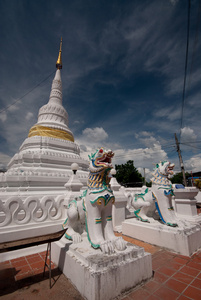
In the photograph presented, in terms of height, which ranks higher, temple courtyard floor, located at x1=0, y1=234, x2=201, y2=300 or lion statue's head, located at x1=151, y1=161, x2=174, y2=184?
lion statue's head, located at x1=151, y1=161, x2=174, y2=184

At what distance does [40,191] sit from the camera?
8.11 m

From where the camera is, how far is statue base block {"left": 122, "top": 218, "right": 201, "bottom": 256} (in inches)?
157

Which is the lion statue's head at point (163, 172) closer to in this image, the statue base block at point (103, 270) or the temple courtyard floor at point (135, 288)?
the temple courtyard floor at point (135, 288)

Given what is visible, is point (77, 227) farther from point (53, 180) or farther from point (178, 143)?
point (178, 143)

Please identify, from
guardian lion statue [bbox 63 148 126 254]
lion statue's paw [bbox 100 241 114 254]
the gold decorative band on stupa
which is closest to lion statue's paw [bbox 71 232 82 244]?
guardian lion statue [bbox 63 148 126 254]

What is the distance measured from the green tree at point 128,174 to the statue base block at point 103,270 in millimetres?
36474

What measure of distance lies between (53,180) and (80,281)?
6549 millimetres

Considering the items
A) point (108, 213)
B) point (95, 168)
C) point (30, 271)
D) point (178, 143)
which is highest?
point (178, 143)

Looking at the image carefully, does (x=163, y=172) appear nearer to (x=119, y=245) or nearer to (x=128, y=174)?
(x=119, y=245)

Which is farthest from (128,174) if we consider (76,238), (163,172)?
(76,238)

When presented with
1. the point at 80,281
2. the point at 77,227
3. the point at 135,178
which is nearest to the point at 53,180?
the point at 77,227

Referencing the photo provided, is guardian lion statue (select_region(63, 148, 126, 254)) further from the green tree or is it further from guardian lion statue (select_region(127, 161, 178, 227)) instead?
the green tree

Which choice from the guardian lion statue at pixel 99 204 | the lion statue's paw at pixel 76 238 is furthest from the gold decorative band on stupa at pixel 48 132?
the lion statue's paw at pixel 76 238

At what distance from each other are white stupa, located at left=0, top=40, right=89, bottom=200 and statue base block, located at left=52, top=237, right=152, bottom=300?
5.40 metres
